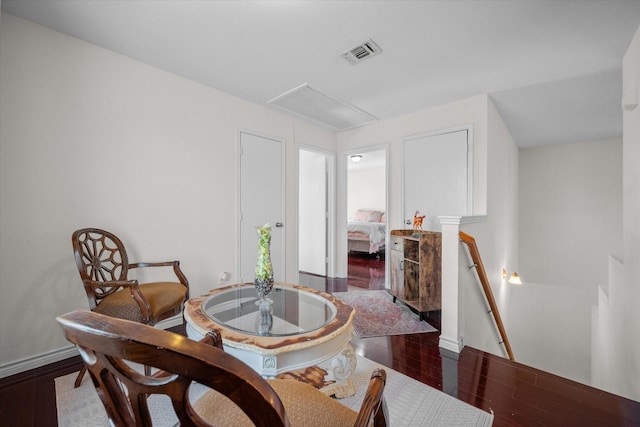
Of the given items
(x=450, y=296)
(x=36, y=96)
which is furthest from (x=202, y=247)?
(x=450, y=296)

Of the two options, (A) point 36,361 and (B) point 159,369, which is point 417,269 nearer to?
(B) point 159,369

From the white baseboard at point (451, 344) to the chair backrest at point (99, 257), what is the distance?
2554mm

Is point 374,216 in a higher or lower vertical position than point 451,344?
higher

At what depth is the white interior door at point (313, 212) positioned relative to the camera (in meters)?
4.68

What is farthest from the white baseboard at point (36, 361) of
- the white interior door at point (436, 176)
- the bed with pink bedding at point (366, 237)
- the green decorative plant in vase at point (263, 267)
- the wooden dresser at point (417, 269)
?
the bed with pink bedding at point (366, 237)

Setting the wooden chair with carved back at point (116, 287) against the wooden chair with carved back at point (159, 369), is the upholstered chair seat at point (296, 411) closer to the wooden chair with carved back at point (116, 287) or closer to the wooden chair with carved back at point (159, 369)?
the wooden chair with carved back at point (159, 369)

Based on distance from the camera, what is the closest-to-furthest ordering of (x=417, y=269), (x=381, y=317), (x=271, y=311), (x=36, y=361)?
(x=271, y=311), (x=36, y=361), (x=381, y=317), (x=417, y=269)

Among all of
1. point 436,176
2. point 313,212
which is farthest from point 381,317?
point 313,212

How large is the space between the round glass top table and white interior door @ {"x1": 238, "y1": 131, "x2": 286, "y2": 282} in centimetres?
128

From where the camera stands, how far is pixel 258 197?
3.51 meters

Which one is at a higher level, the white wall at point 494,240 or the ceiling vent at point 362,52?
the ceiling vent at point 362,52

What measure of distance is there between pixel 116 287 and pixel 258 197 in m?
1.83

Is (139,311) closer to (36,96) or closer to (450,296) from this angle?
(36,96)

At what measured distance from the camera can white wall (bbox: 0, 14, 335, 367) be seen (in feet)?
6.29
